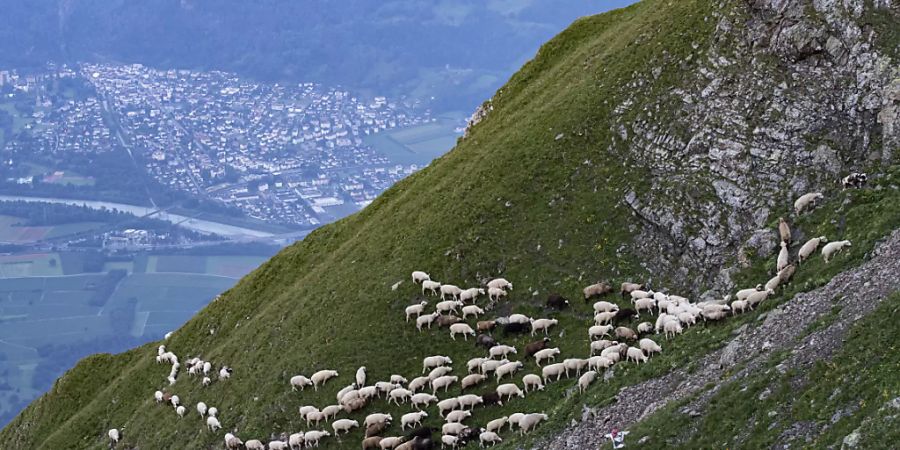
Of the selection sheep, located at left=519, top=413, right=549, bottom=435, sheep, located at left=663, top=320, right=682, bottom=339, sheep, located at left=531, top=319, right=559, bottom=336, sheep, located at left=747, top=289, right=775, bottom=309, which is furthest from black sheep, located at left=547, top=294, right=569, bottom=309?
sheep, located at left=747, top=289, right=775, bottom=309

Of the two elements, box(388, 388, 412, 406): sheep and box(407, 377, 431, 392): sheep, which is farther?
box(407, 377, 431, 392): sheep

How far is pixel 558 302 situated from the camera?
47.4m

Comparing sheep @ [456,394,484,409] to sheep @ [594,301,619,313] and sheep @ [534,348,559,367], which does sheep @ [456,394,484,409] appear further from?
sheep @ [594,301,619,313]

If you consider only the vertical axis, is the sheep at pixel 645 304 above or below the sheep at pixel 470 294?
below

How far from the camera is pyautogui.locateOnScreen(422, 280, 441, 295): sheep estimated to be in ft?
168

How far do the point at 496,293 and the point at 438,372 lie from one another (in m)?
5.81

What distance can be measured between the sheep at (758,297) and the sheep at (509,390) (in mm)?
9625

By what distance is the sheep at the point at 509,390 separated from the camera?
41969mm

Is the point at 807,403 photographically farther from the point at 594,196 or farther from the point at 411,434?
the point at 594,196

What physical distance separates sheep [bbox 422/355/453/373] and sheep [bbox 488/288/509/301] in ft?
14.6

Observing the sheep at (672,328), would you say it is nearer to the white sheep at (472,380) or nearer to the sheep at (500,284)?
the white sheep at (472,380)

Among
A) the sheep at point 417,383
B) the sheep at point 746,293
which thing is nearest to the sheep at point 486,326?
the sheep at point 417,383

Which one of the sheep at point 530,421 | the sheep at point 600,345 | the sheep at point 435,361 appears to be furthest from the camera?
the sheep at point 435,361

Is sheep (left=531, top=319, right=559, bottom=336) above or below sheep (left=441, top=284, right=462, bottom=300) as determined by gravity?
below
